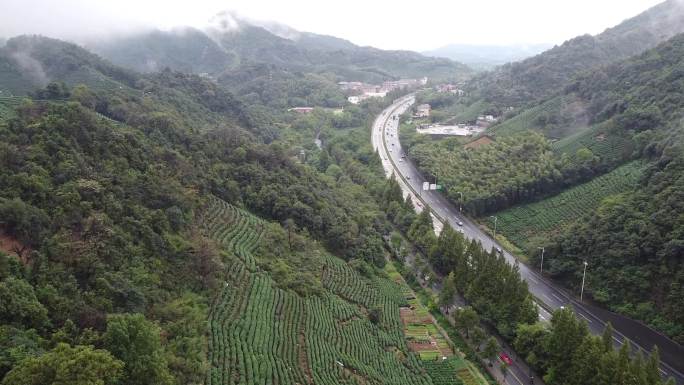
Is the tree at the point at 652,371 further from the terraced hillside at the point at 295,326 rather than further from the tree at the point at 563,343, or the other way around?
the terraced hillside at the point at 295,326

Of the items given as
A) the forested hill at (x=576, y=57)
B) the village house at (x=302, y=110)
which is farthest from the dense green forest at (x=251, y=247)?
the village house at (x=302, y=110)

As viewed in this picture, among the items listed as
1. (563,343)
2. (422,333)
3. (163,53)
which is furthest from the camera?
(163,53)

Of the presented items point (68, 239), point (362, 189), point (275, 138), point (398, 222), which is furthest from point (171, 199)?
point (275, 138)

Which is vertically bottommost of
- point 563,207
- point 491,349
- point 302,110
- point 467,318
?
point 491,349

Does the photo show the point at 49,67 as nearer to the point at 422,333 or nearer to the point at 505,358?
the point at 422,333

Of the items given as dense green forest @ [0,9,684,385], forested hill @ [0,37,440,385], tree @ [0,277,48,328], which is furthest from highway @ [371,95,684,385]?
tree @ [0,277,48,328]

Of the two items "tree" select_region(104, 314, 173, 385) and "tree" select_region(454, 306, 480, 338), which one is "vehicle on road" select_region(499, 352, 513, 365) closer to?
"tree" select_region(454, 306, 480, 338)

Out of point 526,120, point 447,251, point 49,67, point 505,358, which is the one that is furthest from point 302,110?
point 505,358

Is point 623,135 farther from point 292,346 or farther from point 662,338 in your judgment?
point 292,346
